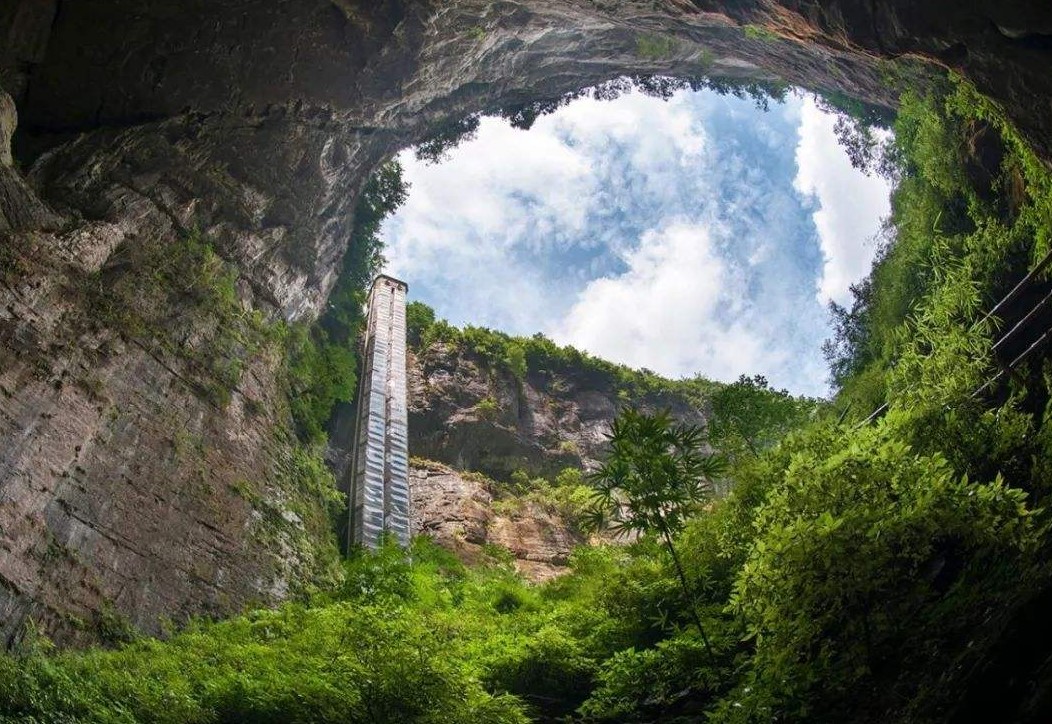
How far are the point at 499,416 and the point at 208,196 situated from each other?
11.1 meters

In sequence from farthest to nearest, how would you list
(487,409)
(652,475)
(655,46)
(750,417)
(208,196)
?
(487,409)
(655,46)
(208,196)
(750,417)
(652,475)

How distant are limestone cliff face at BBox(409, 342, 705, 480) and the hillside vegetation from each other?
942cm

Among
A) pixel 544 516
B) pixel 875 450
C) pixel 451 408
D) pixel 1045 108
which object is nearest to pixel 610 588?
pixel 875 450

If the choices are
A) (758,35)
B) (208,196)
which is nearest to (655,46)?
(758,35)

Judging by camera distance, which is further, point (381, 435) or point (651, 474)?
point (381, 435)

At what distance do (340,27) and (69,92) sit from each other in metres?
4.66

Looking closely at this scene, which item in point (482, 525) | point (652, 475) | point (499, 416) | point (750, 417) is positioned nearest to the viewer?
point (652, 475)

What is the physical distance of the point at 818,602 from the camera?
482cm

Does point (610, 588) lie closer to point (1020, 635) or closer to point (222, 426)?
point (1020, 635)

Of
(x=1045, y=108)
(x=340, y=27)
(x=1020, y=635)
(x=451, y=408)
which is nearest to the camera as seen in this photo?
(x=1020, y=635)

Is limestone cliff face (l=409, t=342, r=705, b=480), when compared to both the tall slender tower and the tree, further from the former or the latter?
the tree

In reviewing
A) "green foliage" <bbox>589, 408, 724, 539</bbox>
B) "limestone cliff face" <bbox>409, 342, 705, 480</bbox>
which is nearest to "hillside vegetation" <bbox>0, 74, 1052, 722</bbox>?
"green foliage" <bbox>589, 408, 724, 539</bbox>

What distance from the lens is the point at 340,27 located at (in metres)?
13.2

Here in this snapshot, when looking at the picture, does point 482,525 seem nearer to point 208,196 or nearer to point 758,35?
point 208,196
